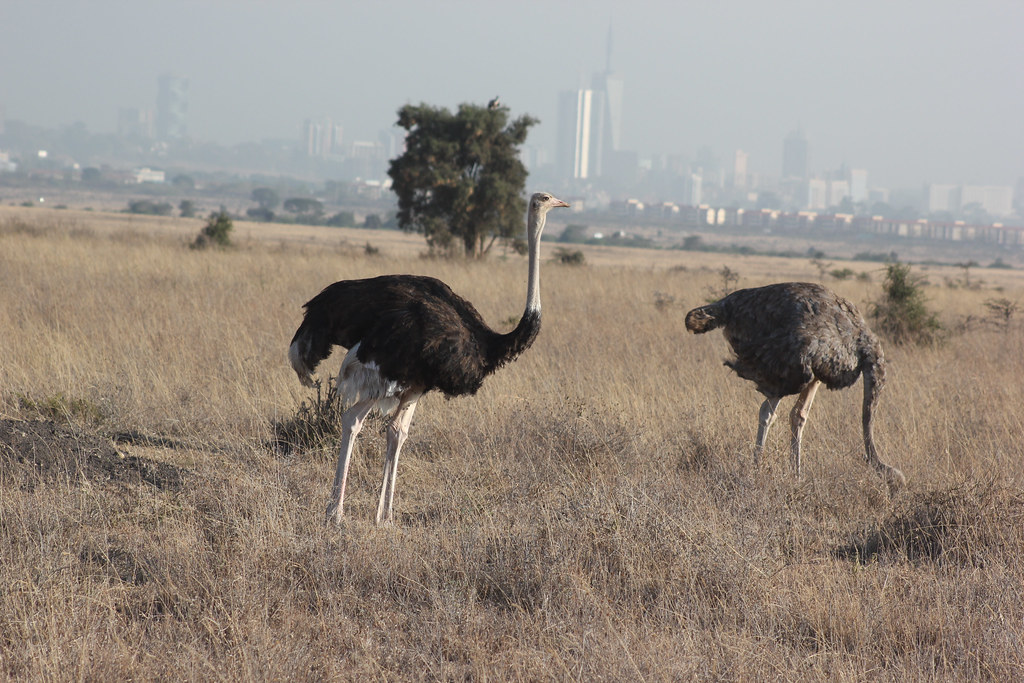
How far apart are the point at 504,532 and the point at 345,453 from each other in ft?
2.85

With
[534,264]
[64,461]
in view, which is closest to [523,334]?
[534,264]

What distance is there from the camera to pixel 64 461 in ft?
16.5

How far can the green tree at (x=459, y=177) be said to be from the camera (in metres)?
21.8

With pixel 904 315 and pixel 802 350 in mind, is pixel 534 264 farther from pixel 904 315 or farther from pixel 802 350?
pixel 904 315

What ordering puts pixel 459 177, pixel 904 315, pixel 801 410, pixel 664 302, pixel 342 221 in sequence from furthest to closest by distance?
pixel 342 221, pixel 459 177, pixel 664 302, pixel 904 315, pixel 801 410

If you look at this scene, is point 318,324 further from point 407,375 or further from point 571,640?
point 571,640

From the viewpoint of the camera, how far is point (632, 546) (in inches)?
161

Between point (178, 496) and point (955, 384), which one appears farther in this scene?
point (955, 384)

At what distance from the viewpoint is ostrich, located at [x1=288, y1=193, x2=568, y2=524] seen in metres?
4.41

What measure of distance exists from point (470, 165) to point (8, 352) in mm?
15975

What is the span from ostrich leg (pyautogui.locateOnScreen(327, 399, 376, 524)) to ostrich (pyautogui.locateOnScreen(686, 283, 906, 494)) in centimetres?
226

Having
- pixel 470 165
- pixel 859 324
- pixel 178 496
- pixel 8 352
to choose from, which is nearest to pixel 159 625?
pixel 178 496

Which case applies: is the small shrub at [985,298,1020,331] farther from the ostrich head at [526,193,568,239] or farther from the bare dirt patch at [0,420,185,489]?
the bare dirt patch at [0,420,185,489]

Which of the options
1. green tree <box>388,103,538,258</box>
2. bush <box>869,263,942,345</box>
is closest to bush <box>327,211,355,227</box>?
green tree <box>388,103,538,258</box>
